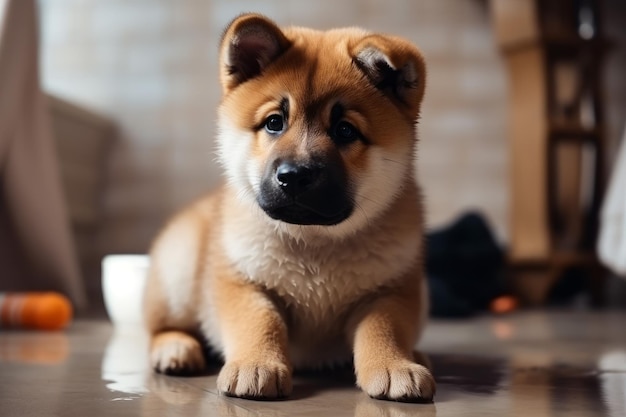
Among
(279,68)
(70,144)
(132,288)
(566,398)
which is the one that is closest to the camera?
(566,398)

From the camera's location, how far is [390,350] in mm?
1245

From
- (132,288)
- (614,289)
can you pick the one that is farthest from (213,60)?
(614,289)

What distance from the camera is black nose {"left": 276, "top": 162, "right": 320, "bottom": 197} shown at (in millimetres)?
1194

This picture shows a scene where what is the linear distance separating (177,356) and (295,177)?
0.46 metres

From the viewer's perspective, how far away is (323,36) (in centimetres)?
144

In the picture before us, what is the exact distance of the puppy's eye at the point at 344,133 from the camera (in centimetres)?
129

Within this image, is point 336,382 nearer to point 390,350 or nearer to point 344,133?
point 390,350

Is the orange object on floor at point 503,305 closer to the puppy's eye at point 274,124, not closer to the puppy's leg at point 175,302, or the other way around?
the puppy's leg at point 175,302

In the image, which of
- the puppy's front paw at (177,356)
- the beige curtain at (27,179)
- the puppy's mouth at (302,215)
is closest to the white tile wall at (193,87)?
the beige curtain at (27,179)

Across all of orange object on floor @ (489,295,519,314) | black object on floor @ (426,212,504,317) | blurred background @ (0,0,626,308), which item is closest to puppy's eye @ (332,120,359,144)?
black object on floor @ (426,212,504,317)

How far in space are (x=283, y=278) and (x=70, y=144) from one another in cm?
221

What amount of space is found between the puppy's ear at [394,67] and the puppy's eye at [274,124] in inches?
6.7

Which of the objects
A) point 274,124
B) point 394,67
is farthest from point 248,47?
point 394,67

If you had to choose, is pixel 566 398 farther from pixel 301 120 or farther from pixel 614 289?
pixel 614 289
